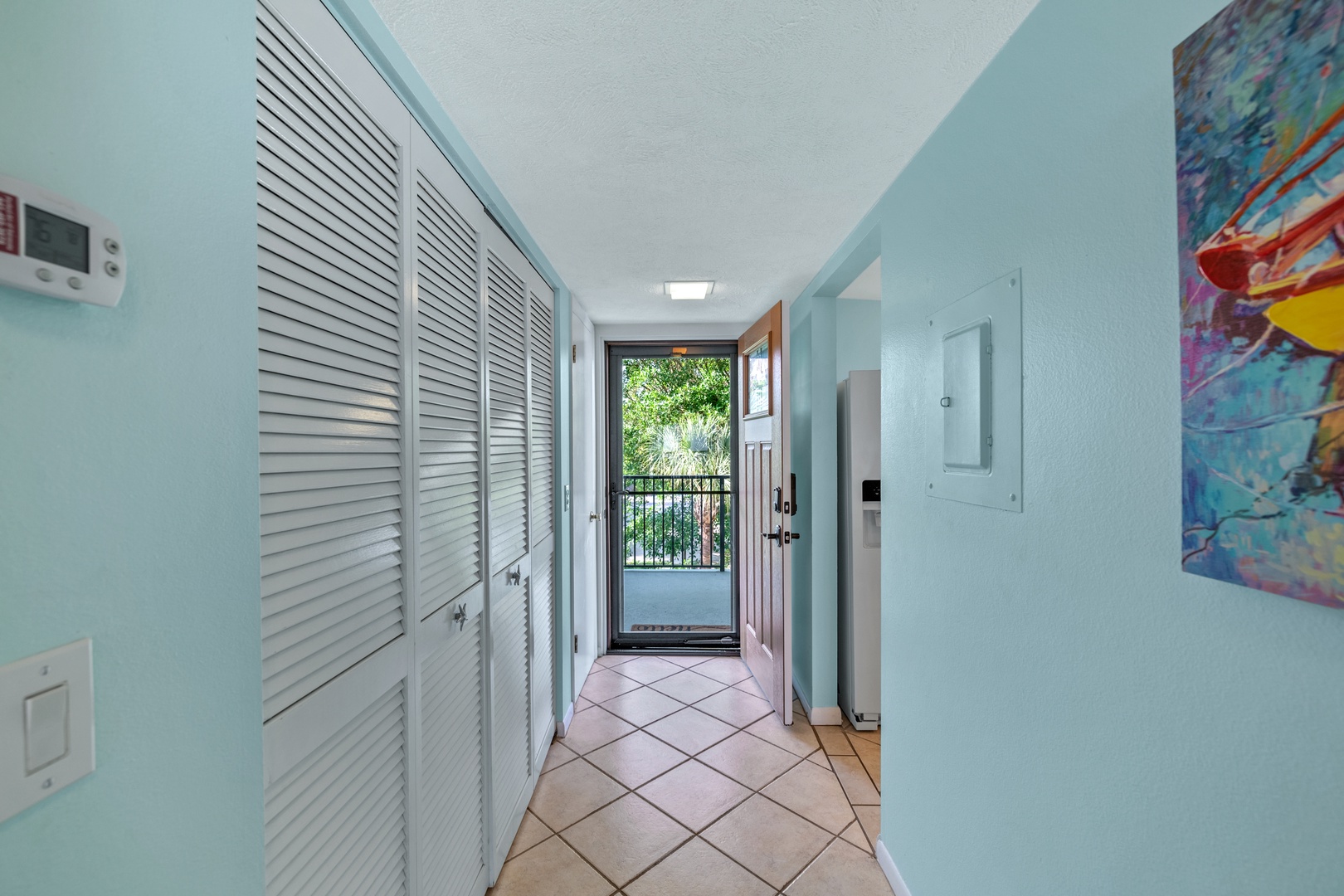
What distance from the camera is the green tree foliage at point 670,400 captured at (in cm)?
610

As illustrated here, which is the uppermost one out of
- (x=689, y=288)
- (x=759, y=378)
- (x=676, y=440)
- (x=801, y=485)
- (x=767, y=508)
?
(x=689, y=288)

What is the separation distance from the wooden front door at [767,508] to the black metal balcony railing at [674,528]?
6.24 ft

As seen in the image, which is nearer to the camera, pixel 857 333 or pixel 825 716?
pixel 825 716

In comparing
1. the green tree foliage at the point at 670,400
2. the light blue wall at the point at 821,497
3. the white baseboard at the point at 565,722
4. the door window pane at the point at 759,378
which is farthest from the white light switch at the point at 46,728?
Result: the green tree foliage at the point at 670,400

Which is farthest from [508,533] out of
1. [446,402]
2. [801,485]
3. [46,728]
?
[801,485]

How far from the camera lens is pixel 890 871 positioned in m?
1.89

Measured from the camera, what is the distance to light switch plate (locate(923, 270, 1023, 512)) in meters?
1.23

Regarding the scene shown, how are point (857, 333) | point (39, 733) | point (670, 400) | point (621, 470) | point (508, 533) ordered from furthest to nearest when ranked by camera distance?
1. point (670, 400)
2. point (621, 470)
3. point (857, 333)
4. point (508, 533)
5. point (39, 733)

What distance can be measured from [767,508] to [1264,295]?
2.63m

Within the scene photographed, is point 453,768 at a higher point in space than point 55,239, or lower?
lower

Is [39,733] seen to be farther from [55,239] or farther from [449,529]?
[449,529]

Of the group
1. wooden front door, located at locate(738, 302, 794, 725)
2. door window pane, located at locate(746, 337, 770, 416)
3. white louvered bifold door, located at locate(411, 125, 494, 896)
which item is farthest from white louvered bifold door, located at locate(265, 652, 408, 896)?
door window pane, located at locate(746, 337, 770, 416)

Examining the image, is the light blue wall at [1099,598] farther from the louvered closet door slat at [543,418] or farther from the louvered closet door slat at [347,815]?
the louvered closet door slat at [543,418]

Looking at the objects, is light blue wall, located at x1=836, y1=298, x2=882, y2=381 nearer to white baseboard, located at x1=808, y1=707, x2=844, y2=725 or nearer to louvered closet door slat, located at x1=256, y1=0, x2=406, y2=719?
white baseboard, located at x1=808, y1=707, x2=844, y2=725
